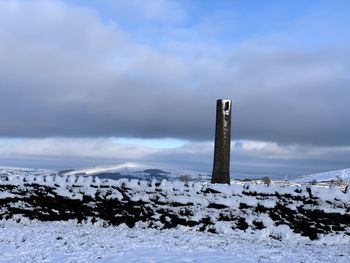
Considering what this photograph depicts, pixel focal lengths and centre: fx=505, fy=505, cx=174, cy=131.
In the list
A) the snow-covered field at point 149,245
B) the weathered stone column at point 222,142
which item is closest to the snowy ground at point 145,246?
the snow-covered field at point 149,245

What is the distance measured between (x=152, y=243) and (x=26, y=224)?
17.4 ft

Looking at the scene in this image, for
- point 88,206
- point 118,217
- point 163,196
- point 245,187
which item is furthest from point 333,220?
point 88,206

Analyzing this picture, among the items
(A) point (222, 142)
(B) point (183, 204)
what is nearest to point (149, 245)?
(B) point (183, 204)

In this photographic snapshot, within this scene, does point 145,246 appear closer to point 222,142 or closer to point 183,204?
point 183,204

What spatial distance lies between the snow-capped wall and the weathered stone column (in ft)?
9.64

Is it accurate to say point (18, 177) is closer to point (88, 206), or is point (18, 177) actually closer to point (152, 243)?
point (88, 206)

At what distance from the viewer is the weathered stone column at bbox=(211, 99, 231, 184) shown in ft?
59.6

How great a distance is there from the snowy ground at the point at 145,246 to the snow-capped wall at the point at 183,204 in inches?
18.5

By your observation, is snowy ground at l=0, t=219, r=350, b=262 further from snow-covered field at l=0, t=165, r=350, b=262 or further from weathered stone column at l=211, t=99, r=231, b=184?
weathered stone column at l=211, t=99, r=231, b=184

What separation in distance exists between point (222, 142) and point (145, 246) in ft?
22.7

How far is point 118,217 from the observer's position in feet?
51.2

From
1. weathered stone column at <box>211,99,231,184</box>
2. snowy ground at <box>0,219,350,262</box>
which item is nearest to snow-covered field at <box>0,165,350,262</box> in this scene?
snowy ground at <box>0,219,350,262</box>

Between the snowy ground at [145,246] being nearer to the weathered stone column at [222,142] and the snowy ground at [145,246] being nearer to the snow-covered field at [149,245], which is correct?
the snow-covered field at [149,245]

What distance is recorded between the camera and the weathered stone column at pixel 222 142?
18156 mm
